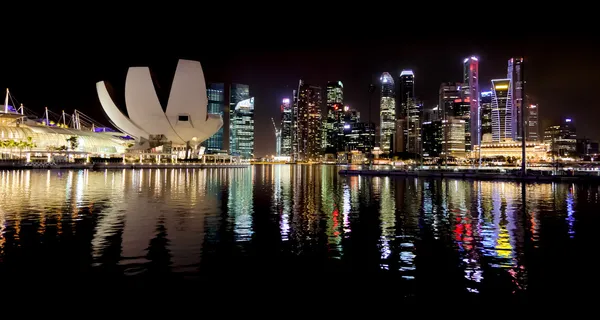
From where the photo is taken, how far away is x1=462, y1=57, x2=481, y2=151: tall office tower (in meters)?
159

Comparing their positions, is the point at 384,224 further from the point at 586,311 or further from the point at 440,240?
the point at 586,311

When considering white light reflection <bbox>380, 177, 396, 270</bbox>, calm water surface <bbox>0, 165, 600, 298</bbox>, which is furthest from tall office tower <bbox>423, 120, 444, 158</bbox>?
calm water surface <bbox>0, 165, 600, 298</bbox>

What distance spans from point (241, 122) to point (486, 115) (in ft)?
314

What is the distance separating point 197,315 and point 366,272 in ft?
9.96

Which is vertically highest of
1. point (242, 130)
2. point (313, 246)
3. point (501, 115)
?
point (501, 115)

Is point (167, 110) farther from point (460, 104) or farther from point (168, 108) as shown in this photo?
point (460, 104)

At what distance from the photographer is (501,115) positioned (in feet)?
510

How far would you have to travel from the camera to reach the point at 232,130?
170 meters

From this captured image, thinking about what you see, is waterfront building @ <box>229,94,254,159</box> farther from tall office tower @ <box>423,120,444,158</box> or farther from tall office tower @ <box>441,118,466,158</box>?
tall office tower @ <box>441,118,466,158</box>

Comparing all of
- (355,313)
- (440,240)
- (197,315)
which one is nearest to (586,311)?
(355,313)

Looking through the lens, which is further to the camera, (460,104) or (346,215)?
(460,104)

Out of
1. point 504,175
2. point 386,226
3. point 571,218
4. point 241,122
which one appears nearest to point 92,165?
point 504,175

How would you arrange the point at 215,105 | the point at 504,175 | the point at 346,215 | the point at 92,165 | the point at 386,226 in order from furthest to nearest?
the point at 215,105 → the point at 92,165 → the point at 504,175 → the point at 346,215 → the point at 386,226

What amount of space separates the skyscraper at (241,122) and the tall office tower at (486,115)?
88.3 m
